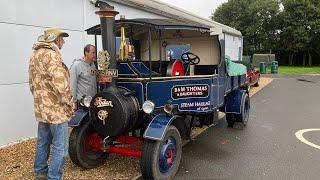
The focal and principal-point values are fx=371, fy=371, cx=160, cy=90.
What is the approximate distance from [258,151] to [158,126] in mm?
2680

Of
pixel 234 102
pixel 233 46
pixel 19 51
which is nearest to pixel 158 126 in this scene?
pixel 19 51

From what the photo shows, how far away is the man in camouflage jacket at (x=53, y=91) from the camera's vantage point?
4.51 meters

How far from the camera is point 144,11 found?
11.2m

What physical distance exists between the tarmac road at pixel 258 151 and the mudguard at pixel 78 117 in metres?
1.72

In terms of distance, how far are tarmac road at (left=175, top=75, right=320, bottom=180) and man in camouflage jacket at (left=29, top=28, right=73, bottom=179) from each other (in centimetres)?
192

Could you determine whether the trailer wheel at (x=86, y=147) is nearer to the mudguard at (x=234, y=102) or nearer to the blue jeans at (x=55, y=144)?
Result: the blue jeans at (x=55, y=144)

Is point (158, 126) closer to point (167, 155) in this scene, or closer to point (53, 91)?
point (167, 155)

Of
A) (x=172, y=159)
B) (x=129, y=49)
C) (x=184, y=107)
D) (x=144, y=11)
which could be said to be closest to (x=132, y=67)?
(x=129, y=49)

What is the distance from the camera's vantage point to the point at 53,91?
4.59m

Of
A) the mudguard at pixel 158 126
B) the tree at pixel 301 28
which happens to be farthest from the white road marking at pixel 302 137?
the tree at pixel 301 28

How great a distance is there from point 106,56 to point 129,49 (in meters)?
0.92

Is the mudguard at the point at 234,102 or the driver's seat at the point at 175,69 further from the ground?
the driver's seat at the point at 175,69

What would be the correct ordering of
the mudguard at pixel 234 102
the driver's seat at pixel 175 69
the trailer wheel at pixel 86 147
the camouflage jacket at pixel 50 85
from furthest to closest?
the mudguard at pixel 234 102, the driver's seat at pixel 175 69, the trailer wheel at pixel 86 147, the camouflage jacket at pixel 50 85

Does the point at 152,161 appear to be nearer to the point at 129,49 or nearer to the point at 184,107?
the point at 184,107
